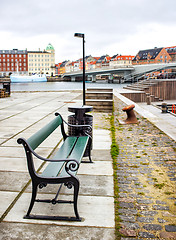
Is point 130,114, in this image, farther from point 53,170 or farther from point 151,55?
point 151,55

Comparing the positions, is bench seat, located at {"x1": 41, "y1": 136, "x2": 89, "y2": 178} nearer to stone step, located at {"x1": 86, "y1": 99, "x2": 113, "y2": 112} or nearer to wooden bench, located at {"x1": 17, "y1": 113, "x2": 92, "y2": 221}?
wooden bench, located at {"x1": 17, "y1": 113, "x2": 92, "y2": 221}

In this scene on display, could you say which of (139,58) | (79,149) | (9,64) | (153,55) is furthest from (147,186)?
(9,64)

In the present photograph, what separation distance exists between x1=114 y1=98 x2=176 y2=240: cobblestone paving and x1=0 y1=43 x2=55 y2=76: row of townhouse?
14434 cm

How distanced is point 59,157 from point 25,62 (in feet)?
525

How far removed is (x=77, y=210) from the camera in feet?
12.7

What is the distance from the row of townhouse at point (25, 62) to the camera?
154625 millimetres

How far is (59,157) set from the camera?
4.69m

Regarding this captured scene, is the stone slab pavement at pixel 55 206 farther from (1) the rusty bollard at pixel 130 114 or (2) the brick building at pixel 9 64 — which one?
(2) the brick building at pixel 9 64

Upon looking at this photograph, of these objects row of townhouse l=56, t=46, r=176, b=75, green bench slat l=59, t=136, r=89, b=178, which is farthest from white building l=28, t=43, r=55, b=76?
green bench slat l=59, t=136, r=89, b=178

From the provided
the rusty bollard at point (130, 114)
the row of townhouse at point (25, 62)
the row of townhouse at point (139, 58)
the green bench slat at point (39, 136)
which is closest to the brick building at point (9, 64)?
the row of townhouse at point (25, 62)

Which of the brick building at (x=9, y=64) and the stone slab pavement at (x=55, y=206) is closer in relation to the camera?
the stone slab pavement at (x=55, y=206)

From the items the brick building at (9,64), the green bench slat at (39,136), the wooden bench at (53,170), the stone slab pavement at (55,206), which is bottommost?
the stone slab pavement at (55,206)

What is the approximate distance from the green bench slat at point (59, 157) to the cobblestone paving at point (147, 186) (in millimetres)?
1000

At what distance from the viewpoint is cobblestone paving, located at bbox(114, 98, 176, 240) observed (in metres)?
3.56
